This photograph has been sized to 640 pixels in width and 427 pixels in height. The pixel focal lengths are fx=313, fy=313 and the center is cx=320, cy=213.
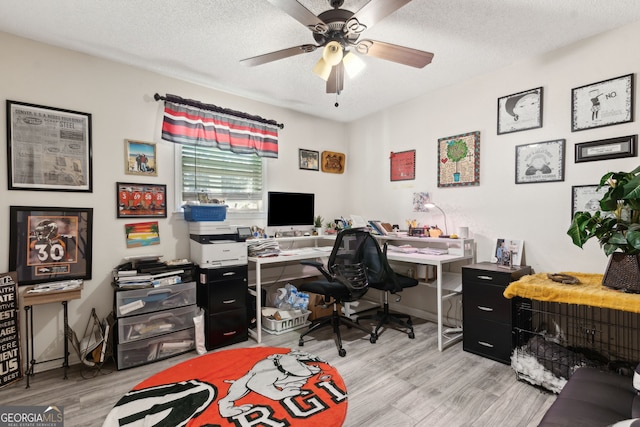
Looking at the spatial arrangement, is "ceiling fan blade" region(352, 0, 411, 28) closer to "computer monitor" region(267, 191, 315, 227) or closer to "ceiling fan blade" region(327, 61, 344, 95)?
"ceiling fan blade" region(327, 61, 344, 95)

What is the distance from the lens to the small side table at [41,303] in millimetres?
2197

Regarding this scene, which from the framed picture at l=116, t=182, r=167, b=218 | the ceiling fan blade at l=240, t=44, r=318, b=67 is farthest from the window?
the ceiling fan blade at l=240, t=44, r=318, b=67

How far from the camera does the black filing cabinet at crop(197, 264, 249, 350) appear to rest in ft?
9.25

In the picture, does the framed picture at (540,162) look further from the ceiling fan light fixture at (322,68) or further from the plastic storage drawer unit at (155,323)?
the plastic storage drawer unit at (155,323)

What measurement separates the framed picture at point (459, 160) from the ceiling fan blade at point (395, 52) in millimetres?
1394

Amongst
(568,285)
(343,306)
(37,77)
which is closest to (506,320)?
(568,285)

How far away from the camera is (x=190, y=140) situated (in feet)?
10.2

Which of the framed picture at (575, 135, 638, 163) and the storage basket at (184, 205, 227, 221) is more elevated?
the framed picture at (575, 135, 638, 163)

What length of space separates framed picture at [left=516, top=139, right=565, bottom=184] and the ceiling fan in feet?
4.64

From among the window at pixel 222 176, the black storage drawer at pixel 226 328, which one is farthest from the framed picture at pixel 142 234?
the black storage drawer at pixel 226 328

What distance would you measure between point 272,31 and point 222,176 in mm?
1656

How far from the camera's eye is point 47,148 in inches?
97.6

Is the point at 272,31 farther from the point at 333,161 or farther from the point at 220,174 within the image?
the point at 333,161

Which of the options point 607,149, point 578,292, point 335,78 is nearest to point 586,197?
point 607,149
